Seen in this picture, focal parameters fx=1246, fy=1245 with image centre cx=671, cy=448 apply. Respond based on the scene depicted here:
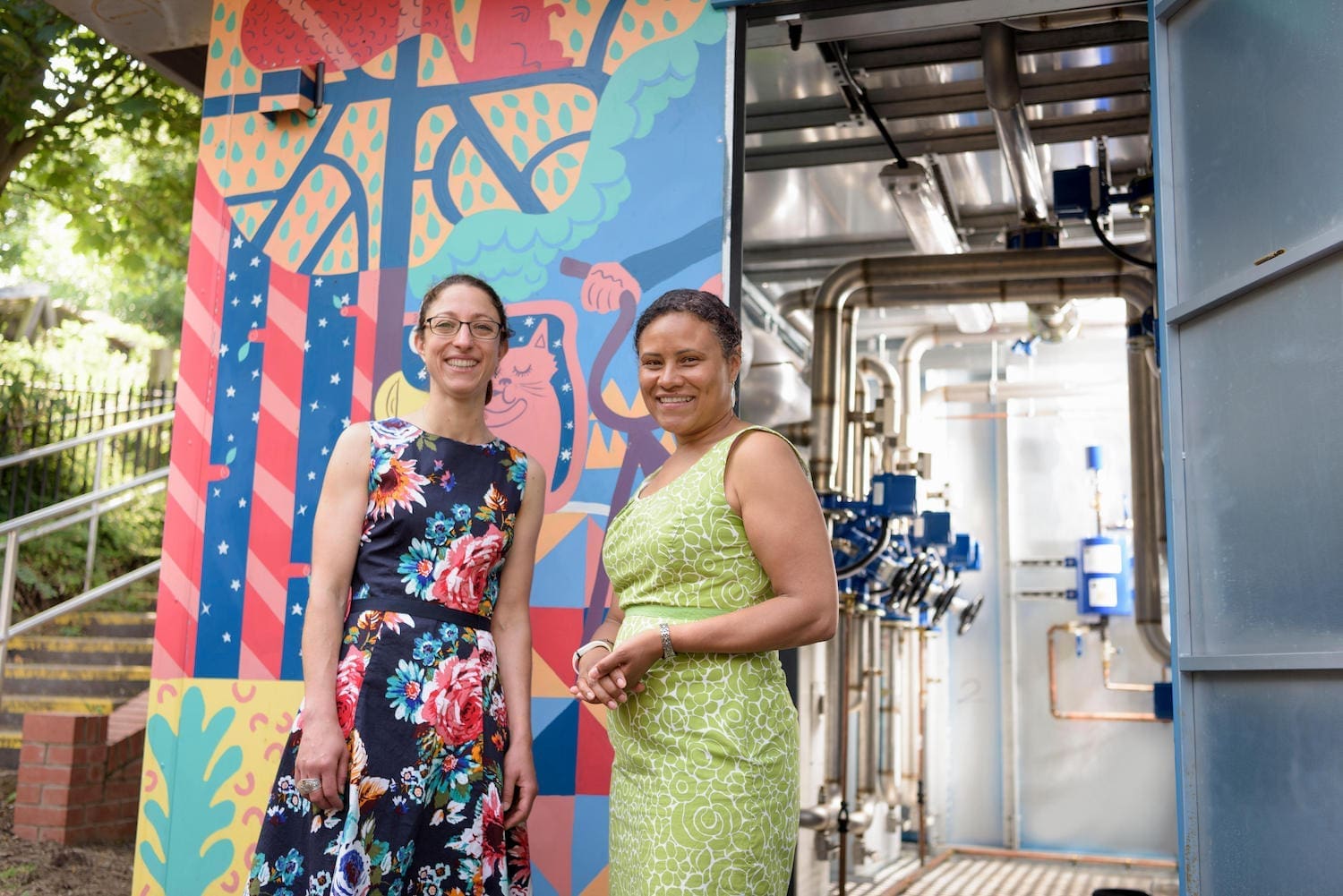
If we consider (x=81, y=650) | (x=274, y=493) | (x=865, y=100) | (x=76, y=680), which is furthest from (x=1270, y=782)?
(x=81, y=650)

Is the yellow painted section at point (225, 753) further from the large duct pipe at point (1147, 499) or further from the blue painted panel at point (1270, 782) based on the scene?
the large duct pipe at point (1147, 499)

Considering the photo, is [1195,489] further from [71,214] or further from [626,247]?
[71,214]

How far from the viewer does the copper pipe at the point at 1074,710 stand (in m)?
9.73

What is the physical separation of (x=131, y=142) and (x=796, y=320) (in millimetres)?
4649

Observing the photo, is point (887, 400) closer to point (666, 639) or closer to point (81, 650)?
point (81, 650)

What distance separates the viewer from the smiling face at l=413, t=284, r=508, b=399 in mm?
2459

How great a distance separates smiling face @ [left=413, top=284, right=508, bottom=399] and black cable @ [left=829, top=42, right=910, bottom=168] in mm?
2458

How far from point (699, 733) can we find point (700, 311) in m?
0.74

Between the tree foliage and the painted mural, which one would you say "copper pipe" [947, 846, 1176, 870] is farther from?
the tree foliage

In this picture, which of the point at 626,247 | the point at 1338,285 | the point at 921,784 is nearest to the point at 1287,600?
the point at 1338,285

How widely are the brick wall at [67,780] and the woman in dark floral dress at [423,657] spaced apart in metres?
3.78

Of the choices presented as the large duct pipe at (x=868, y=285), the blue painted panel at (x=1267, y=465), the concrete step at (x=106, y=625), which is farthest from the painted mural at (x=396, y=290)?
the concrete step at (x=106, y=625)

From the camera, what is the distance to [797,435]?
739 centimetres

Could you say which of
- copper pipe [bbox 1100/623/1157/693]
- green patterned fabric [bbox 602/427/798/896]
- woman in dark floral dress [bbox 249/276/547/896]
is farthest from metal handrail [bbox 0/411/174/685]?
copper pipe [bbox 1100/623/1157/693]
